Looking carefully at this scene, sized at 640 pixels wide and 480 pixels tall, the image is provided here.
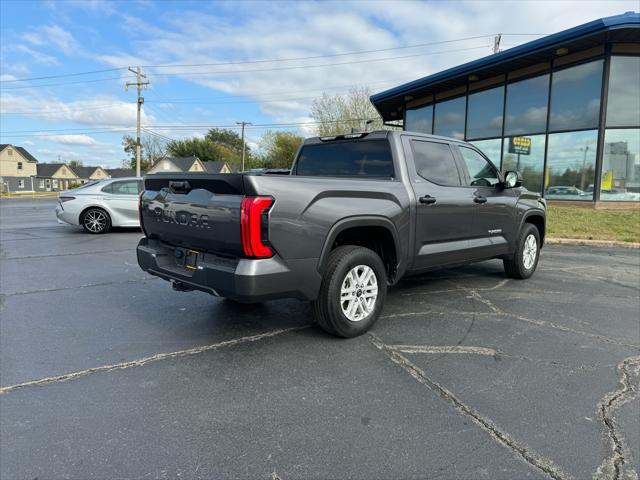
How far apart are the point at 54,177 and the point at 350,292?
100 m

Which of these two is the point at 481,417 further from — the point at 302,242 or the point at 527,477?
the point at 302,242

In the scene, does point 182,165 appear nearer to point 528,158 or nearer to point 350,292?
point 528,158

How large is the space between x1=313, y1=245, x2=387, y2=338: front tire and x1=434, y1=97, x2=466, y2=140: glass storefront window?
17.6 metres

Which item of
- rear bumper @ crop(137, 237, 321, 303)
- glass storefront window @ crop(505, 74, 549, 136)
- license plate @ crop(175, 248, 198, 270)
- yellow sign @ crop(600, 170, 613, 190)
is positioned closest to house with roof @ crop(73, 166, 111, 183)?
glass storefront window @ crop(505, 74, 549, 136)

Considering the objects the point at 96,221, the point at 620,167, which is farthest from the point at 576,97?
the point at 96,221

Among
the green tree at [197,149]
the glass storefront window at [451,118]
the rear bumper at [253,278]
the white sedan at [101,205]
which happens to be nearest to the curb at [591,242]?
the rear bumper at [253,278]

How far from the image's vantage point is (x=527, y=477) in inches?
88.3

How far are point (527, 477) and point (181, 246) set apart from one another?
3.14m

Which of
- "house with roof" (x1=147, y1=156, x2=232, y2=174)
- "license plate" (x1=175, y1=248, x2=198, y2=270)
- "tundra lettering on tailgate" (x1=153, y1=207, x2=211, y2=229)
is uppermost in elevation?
"house with roof" (x1=147, y1=156, x2=232, y2=174)

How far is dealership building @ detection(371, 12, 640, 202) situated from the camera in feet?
48.2

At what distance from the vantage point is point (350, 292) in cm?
395

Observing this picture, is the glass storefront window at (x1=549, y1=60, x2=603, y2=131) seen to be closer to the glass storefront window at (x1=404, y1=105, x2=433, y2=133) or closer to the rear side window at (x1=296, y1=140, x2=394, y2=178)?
the glass storefront window at (x1=404, y1=105, x2=433, y2=133)

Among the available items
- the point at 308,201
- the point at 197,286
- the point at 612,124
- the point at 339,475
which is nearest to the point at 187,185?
the point at 197,286

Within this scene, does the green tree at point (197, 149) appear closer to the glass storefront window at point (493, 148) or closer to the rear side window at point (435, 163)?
the glass storefront window at point (493, 148)
